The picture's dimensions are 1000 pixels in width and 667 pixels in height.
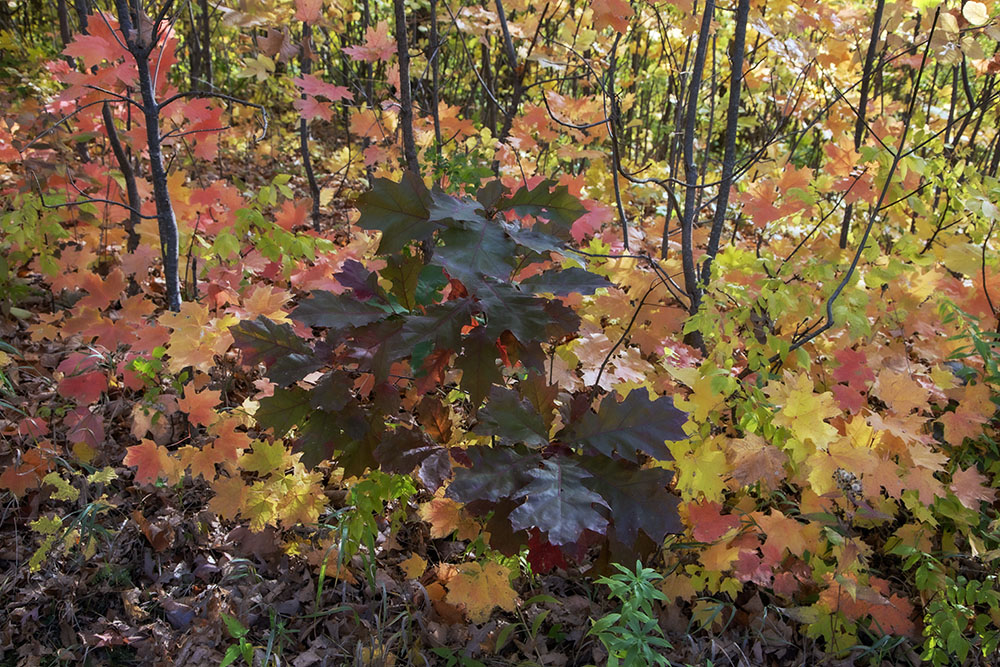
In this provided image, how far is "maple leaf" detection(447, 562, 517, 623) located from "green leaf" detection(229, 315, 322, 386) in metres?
0.67

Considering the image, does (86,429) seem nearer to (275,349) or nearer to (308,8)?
(275,349)

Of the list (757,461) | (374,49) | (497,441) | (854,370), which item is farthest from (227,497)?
(374,49)

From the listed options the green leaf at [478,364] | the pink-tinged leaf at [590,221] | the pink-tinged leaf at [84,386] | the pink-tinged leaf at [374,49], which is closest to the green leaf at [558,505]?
the green leaf at [478,364]

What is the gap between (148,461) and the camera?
69.8 inches

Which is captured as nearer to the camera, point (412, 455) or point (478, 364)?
point (478, 364)

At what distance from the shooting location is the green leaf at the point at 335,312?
4.17ft

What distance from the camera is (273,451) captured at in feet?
5.56

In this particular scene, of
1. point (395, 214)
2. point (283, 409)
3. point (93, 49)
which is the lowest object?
point (283, 409)

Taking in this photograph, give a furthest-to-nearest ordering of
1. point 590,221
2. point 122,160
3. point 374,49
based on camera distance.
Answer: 1. point 374,49
2. point 122,160
3. point 590,221

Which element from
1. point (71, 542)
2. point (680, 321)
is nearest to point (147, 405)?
point (71, 542)

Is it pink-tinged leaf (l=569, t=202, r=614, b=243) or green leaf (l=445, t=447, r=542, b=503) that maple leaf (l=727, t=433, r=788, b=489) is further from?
pink-tinged leaf (l=569, t=202, r=614, b=243)

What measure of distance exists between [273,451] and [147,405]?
52cm

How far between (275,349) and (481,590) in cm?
79

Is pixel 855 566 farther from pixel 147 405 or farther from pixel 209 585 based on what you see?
pixel 147 405
